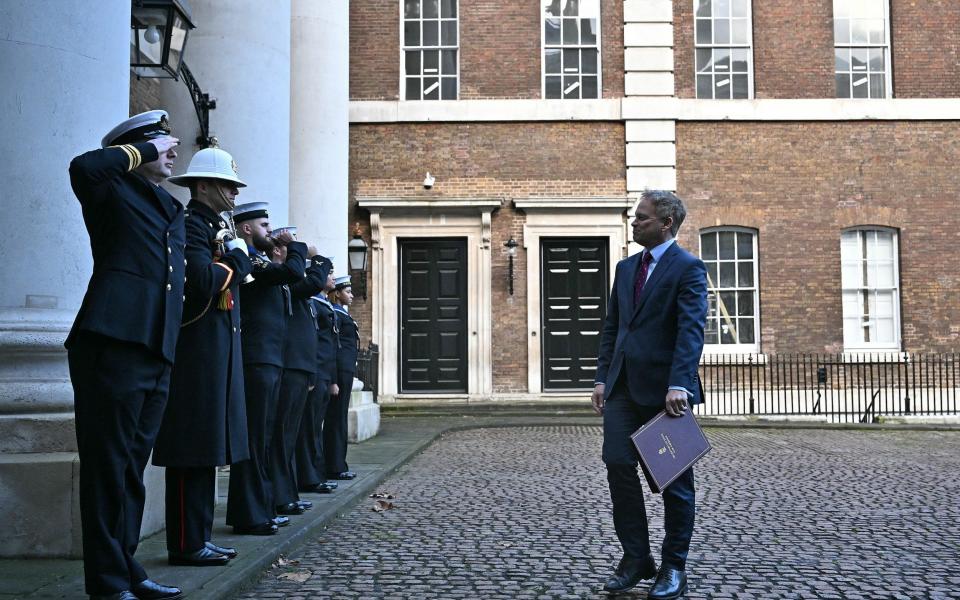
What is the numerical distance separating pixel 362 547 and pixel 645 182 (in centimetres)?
1435

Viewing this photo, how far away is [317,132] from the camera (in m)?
13.1

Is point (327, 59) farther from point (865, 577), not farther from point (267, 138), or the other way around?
point (865, 577)

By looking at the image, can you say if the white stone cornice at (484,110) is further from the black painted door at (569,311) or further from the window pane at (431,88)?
the black painted door at (569,311)

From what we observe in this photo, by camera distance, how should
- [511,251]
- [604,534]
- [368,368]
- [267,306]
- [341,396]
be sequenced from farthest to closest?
[511,251] → [368,368] → [341,396] → [604,534] → [267,306]

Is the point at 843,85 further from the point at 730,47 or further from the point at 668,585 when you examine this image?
the point at 668,585

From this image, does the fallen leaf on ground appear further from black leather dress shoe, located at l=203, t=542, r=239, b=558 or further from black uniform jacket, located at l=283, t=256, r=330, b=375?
black uniform jacket, located at l=283, t=256, r=330, b=375

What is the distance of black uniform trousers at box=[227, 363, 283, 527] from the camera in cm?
608

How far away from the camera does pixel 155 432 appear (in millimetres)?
4523

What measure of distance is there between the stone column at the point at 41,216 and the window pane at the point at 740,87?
16.2m

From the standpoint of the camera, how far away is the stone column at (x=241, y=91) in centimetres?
894

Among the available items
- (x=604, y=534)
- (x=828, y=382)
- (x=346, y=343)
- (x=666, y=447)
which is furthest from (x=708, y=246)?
(x=666, y=447)

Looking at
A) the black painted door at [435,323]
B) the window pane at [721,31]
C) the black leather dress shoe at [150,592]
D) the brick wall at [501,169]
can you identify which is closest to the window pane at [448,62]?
the brick wall at [501,169]

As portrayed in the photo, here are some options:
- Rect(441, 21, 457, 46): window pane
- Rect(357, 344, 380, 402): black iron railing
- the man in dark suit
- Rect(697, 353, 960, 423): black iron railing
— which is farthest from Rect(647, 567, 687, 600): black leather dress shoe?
Rect(441, 21, 457, 46): window pane

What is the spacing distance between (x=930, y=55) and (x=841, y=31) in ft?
5.53
